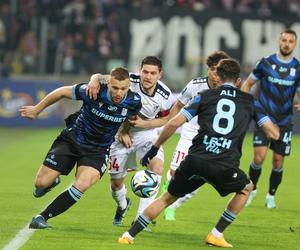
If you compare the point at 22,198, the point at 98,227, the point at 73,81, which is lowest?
the point at 73,81

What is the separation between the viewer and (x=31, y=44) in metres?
27.6

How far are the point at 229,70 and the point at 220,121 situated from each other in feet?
1.62

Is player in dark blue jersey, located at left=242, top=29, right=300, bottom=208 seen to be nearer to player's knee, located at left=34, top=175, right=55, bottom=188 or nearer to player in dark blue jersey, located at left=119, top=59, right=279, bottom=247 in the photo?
player's knee, located at left=34, top=175, right=55, bottom=188

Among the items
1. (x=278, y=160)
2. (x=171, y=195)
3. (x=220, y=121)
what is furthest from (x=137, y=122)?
(x=278, y=160)

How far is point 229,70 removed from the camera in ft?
29.0

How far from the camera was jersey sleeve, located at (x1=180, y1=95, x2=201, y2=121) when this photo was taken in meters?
8.73

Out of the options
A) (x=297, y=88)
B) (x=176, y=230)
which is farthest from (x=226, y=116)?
(x=297, y=88)

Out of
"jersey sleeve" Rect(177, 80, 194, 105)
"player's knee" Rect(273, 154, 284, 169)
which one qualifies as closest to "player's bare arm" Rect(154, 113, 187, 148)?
"jersey sleeve" Rect(177, 80, 194, 105)

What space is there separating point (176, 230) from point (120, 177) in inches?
34.7

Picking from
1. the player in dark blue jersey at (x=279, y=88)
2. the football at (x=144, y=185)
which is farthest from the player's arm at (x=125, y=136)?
the player in dark blue jersey at (x=279, y=88)

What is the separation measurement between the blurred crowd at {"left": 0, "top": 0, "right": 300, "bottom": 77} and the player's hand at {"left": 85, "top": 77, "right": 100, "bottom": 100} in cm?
A: 1734

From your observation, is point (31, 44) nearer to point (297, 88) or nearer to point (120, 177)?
point (297, 88)

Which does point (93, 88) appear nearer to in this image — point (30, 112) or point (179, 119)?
point (30, 112)

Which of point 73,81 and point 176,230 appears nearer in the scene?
point 176,230
